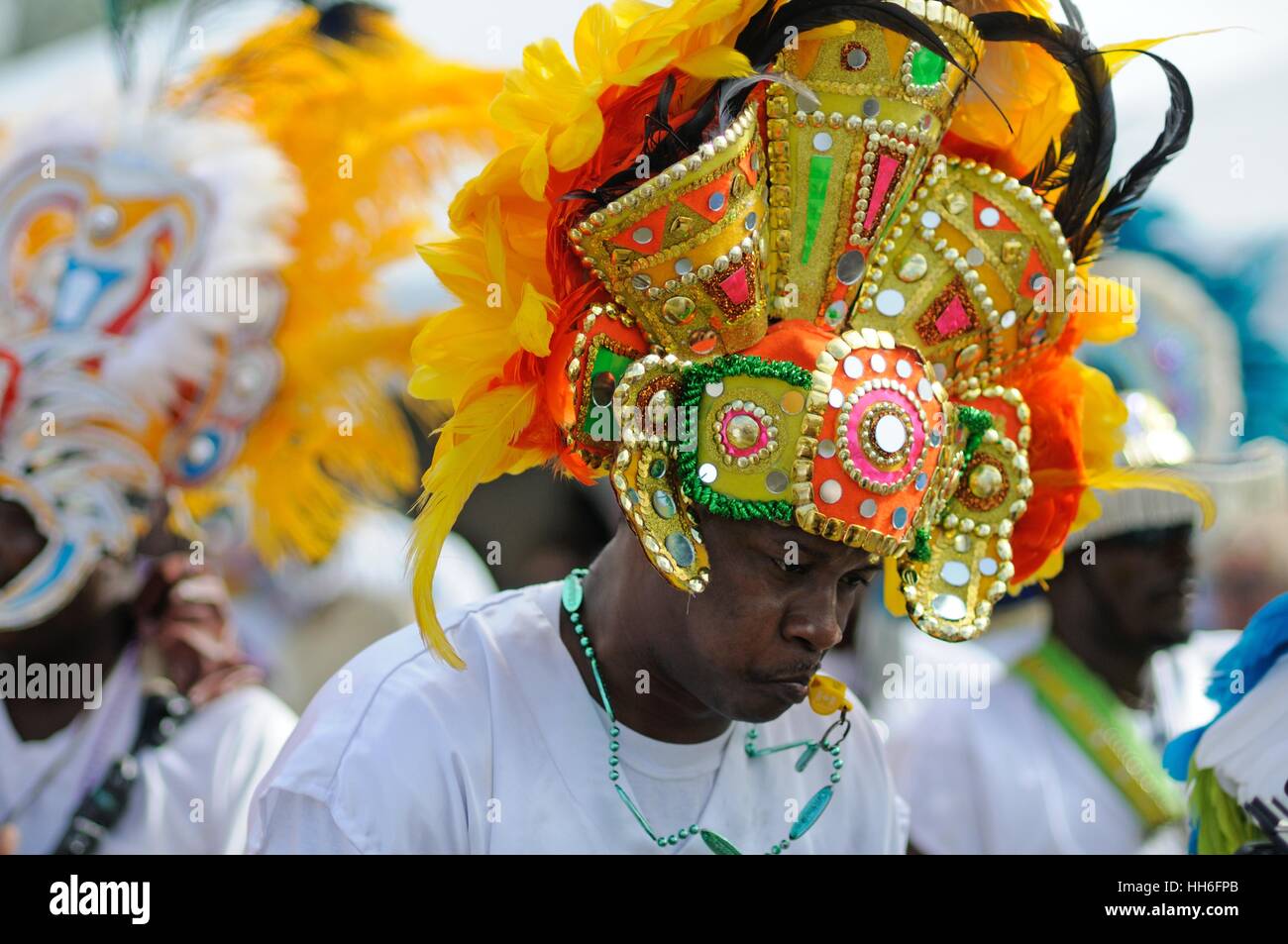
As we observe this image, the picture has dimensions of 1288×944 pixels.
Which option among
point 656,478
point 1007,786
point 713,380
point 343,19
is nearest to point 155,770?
point 656,478

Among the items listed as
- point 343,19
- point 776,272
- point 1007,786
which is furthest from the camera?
point 343,19

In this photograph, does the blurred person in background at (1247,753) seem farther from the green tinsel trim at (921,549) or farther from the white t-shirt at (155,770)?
the white t-shirt at (155,770)

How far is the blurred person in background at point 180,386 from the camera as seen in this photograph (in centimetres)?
368

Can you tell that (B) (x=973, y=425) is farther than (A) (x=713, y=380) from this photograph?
Yes

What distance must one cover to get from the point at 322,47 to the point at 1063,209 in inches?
94.4

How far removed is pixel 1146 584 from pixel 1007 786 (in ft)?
2.65

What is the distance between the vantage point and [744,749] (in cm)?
272

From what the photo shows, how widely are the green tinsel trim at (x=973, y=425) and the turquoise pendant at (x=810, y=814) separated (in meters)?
0.63

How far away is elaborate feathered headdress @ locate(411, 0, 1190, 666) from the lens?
7.50 feet

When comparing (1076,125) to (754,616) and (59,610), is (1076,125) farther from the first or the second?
(59,610)

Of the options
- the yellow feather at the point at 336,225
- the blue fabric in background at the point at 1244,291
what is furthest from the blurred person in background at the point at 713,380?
the blue fabric in background at the point at 1244,291

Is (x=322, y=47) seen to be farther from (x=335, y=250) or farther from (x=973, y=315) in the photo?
(x=973, y=315)

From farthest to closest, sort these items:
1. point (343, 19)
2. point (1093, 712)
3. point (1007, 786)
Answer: point (1093, 712)
point (343, 19)
point (1007, 786)

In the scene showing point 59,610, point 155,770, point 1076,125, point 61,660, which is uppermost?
point 1076,125
